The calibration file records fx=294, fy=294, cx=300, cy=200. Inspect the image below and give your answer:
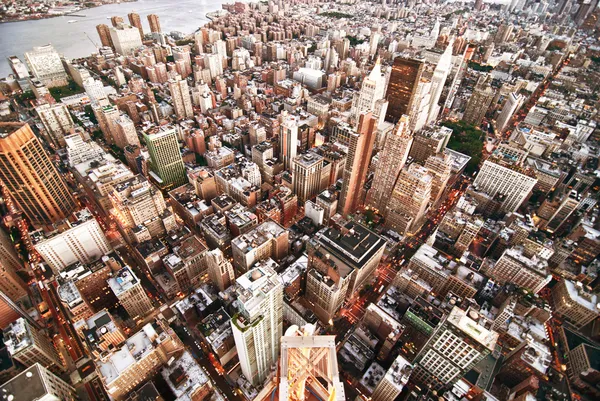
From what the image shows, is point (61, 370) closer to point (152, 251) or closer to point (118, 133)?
point (152, 251)

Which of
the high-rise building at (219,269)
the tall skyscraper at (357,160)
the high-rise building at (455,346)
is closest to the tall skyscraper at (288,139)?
the tall skyscraper at (357,160)

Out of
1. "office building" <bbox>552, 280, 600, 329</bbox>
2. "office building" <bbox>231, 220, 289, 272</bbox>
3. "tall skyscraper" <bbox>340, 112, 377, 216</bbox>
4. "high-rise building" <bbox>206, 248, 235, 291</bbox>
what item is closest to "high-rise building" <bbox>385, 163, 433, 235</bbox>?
"tall skyscraper" <bbox>340, 112, 377, 216</bbox>

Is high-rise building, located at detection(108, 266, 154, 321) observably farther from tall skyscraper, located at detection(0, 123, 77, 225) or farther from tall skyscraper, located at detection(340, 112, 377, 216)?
tall skyscraper, located at detection(340, 112, 377, 216)

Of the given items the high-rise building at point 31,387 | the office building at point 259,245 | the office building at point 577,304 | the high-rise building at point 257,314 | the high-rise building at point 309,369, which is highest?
the high-rise building at point 309,369

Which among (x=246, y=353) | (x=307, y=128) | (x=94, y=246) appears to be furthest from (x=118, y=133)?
(x=246, y=353)

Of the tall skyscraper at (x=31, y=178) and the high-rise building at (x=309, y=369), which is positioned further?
the tall skyscraper at (x=31, y=178)

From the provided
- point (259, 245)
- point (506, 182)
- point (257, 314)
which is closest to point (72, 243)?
point (259, 245)

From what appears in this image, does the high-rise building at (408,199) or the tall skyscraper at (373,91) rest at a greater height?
the tall skyscraper at (373,91)

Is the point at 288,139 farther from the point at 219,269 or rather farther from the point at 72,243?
the point at 72,243

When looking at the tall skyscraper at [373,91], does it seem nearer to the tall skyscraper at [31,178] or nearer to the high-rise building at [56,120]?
the tall skyscraper at [31,178]
